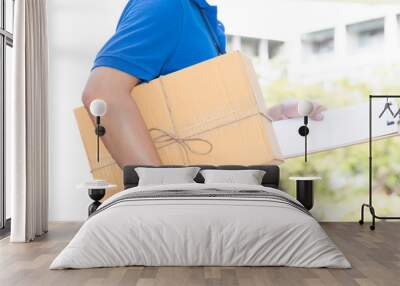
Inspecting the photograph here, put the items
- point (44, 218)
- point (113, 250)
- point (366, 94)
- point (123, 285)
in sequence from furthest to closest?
point (366, 94) → point (44, 218) → point (113, 250) → point (123, 285)

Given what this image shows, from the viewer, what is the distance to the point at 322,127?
686 centimetres

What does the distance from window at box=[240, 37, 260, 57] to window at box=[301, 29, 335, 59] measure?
0.53 meters

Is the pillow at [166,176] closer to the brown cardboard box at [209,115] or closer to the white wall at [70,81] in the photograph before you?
the brown cardboard box at [209,115]

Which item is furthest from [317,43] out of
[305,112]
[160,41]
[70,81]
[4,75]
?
[4,75]

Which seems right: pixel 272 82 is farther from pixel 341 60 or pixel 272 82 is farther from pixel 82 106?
pixel 82 106

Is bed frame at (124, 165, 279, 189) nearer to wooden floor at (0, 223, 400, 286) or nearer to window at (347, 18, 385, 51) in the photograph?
wooden floor at (0, 223, 400, 286)

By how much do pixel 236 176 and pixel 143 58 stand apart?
162 cm

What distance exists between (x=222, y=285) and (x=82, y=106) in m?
3.70

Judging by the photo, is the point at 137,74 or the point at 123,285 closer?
the point at 123,285

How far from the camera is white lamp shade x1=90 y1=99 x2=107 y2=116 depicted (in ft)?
20.7

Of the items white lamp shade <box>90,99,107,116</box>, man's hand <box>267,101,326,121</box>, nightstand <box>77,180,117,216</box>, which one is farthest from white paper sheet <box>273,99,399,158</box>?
nightstand <box>77,180,117,216</box>

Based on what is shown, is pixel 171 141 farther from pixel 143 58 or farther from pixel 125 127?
pixel 143 58

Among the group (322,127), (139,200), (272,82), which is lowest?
(139,200)

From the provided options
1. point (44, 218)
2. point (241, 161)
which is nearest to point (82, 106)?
point (44, 218)
